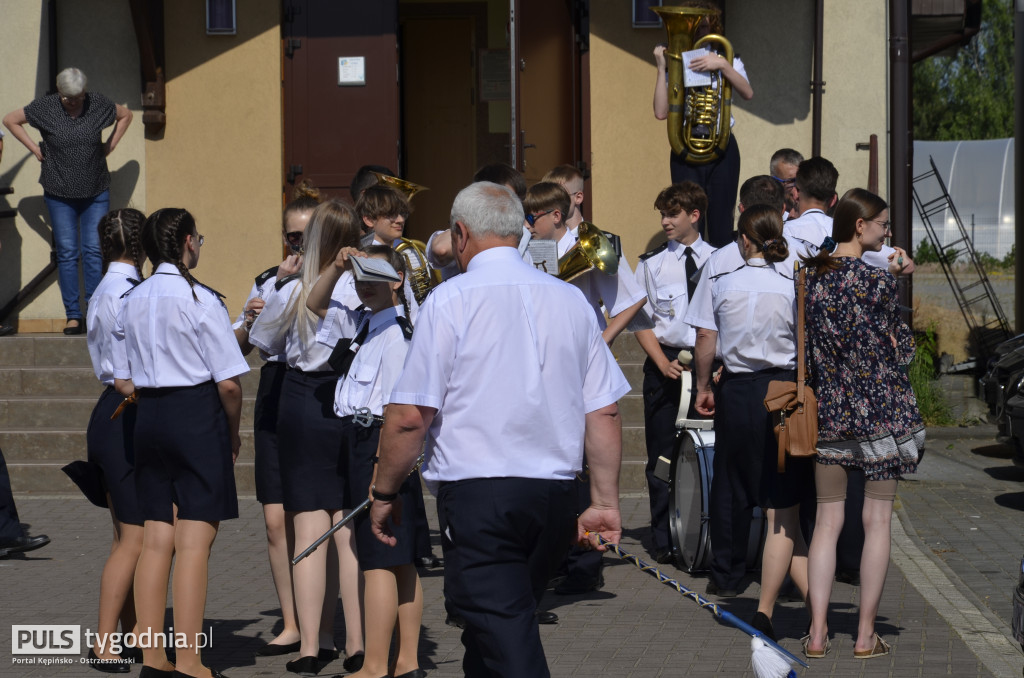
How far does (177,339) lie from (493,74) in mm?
10081

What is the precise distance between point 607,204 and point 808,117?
197cm

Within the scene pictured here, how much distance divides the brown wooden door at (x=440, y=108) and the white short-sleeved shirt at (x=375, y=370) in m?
10.1

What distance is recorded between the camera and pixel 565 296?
14.1ft

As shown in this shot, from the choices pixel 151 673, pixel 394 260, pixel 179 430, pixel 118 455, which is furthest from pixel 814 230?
pixel 151 673

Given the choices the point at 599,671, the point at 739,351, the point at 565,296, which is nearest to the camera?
the point at 565,296

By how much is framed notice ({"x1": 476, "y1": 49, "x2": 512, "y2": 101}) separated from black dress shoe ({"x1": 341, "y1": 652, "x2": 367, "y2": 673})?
9867 millimetres

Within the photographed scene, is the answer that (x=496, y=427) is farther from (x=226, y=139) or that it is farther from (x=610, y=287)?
(x=226, y=139)

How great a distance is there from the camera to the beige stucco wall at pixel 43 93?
12508 mm

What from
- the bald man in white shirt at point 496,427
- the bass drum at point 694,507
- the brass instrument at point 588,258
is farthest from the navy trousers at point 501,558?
the bass drum at point 694,507

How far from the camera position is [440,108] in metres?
15.6

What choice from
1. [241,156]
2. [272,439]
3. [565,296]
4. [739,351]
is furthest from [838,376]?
[241,156]

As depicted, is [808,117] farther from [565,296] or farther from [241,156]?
[565,296]

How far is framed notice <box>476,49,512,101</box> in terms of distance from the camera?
1486 centimetres

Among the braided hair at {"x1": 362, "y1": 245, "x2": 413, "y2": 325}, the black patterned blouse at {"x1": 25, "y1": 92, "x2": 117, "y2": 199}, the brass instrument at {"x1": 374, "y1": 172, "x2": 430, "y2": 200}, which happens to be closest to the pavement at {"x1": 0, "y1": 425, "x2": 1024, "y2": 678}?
the braided hair at {"x1": 362, "y1": 245, "x2": 413, "y2": 325}
